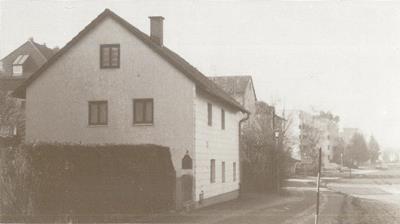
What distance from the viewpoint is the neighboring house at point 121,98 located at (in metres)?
25.9

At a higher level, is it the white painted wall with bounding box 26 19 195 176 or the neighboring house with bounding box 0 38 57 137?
the neighboring house with bounding box 0 38 57 137

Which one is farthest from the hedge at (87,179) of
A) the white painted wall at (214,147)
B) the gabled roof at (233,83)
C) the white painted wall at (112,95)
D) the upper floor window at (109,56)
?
the gabled roof at (233,83)

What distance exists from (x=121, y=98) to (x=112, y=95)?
18.7 inches

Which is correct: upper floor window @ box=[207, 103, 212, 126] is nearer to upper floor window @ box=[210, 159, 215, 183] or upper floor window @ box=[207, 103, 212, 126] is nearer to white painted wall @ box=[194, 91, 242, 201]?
white painted wall @ box=[194, 91, 242, 201]

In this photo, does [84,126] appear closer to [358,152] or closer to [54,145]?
[54,145]

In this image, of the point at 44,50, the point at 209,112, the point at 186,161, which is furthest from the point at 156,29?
the point at 44,50

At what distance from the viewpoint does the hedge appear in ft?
72.9

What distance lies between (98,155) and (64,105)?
5662 mm

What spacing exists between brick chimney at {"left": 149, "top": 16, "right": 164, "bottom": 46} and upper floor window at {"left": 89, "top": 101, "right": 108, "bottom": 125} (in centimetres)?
421

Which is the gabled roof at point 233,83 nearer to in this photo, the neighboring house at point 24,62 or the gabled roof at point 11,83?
the neighboring house at point 24,62

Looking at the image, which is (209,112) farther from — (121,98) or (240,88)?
(240,88)

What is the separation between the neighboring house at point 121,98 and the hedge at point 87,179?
2.99 meters

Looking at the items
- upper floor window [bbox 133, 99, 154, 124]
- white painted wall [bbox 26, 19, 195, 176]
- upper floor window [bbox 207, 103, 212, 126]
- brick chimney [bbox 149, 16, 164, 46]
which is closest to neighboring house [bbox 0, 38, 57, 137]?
white painted wall [bbox 26, 19, 195, 176]

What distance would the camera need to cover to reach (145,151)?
73.9 feet
